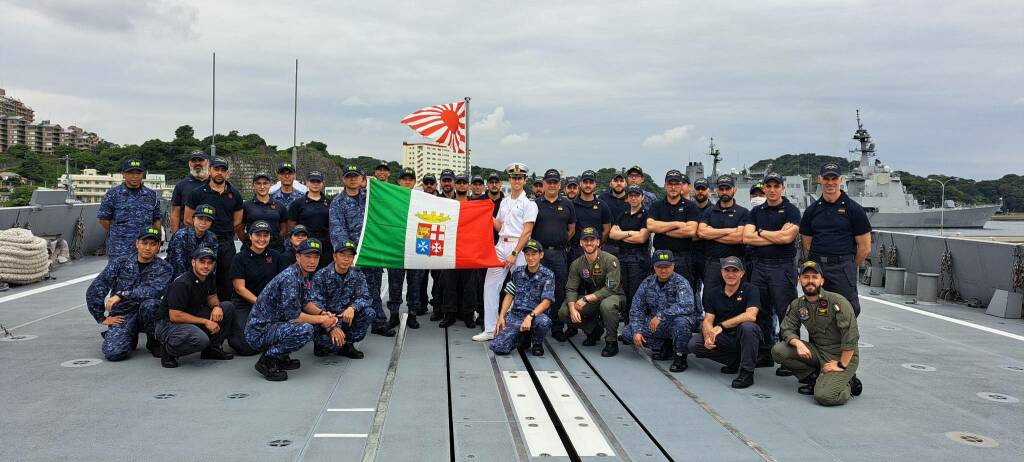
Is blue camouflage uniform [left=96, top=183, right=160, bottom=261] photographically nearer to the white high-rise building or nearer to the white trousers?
the white trousers

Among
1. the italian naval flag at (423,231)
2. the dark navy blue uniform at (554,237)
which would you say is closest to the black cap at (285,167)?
the italian naval flag at (423,231)

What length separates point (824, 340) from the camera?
4695mm

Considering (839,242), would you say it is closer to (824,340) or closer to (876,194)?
(824,340)

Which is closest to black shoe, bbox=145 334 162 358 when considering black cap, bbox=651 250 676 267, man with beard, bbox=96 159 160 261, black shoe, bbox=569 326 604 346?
man with beard, bbox=96 159 160 261

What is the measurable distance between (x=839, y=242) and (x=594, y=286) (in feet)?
6.83

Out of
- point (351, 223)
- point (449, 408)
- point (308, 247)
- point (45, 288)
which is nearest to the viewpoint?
point (449, 408)

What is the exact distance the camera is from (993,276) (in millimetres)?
8664

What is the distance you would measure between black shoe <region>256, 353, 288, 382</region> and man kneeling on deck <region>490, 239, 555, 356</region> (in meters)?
1.75

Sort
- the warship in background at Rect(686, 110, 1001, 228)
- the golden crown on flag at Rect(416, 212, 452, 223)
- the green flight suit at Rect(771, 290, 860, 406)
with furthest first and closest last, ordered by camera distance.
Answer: the warship in background at Rect(686, 110, 1001, 228) → the golden crown on flag at Rect(416, 212, 452, 223) → the green flight suit at Rect(771, 290, 860, 406)

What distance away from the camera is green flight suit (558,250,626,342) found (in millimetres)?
5938

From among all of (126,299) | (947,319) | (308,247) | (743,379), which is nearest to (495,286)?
(308,247)

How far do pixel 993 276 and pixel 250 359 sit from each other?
918 centimetres

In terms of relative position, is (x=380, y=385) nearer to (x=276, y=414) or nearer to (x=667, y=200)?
(x=276, y=414)

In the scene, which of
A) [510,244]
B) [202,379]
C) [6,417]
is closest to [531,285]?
[510,244]
